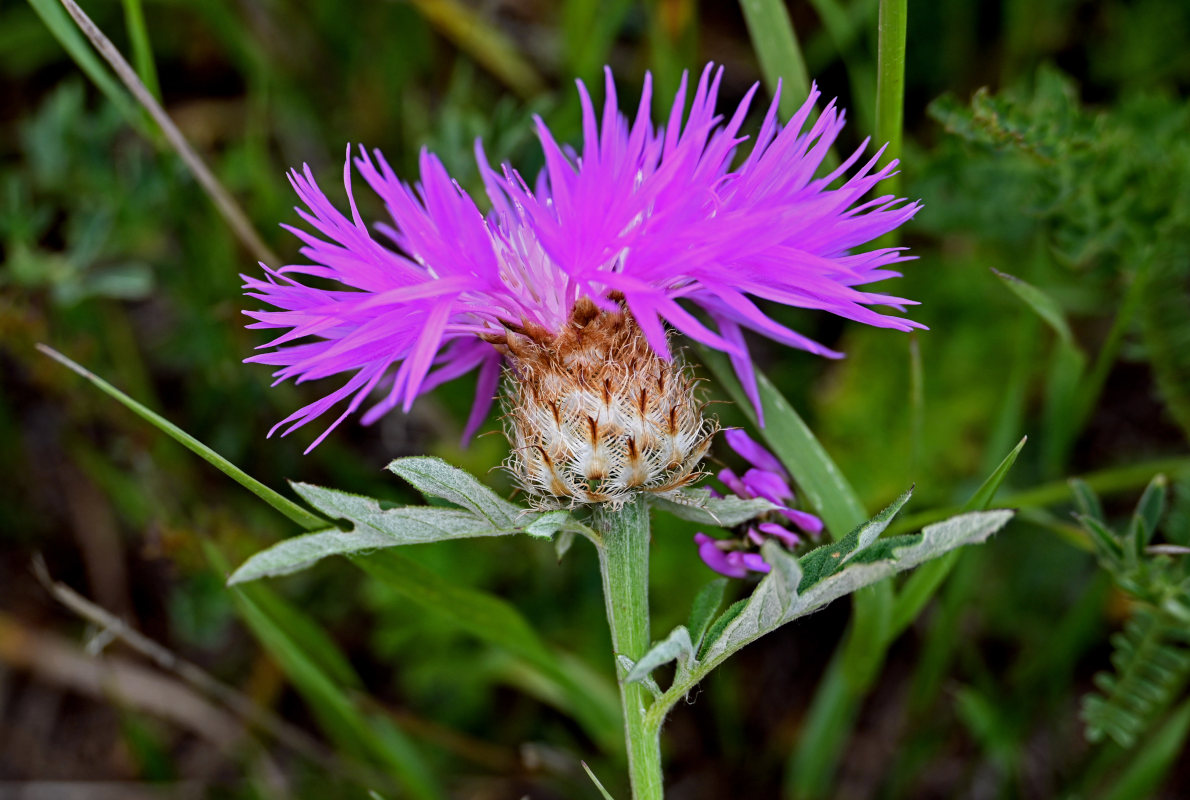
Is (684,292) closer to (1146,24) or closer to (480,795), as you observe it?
(480,795)

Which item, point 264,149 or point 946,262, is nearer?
point 946,262

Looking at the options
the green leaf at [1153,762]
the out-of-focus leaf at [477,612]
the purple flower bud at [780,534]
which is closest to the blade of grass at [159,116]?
the out-of-focus leaf at [477,612]

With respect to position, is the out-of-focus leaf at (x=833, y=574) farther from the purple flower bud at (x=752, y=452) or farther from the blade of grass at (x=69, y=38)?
the blade of grass at (x=69, y=38)

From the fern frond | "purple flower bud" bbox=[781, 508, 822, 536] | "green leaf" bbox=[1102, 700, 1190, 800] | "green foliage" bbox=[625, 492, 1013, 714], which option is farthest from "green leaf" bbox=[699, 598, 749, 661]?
"green leaf" bbox=[1102, 700, 1190, 800]

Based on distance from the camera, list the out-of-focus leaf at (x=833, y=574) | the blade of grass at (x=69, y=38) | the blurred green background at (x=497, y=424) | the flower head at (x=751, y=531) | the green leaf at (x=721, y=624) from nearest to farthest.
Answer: the out-of-focus leaf at (x=833, y=574)
the green leaf at (x=721, y=624)
the flower head at (x=751, y=531)
the blade of grass at (x=69, y=38)
the blurred green background at (x=497, y=424)

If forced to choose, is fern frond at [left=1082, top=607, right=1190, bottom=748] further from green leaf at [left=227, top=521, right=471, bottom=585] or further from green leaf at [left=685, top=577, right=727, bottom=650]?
green leaf at [left=227, top=521, right=471, bottom=585]

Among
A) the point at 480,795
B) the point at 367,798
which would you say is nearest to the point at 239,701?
the point at 367,798
